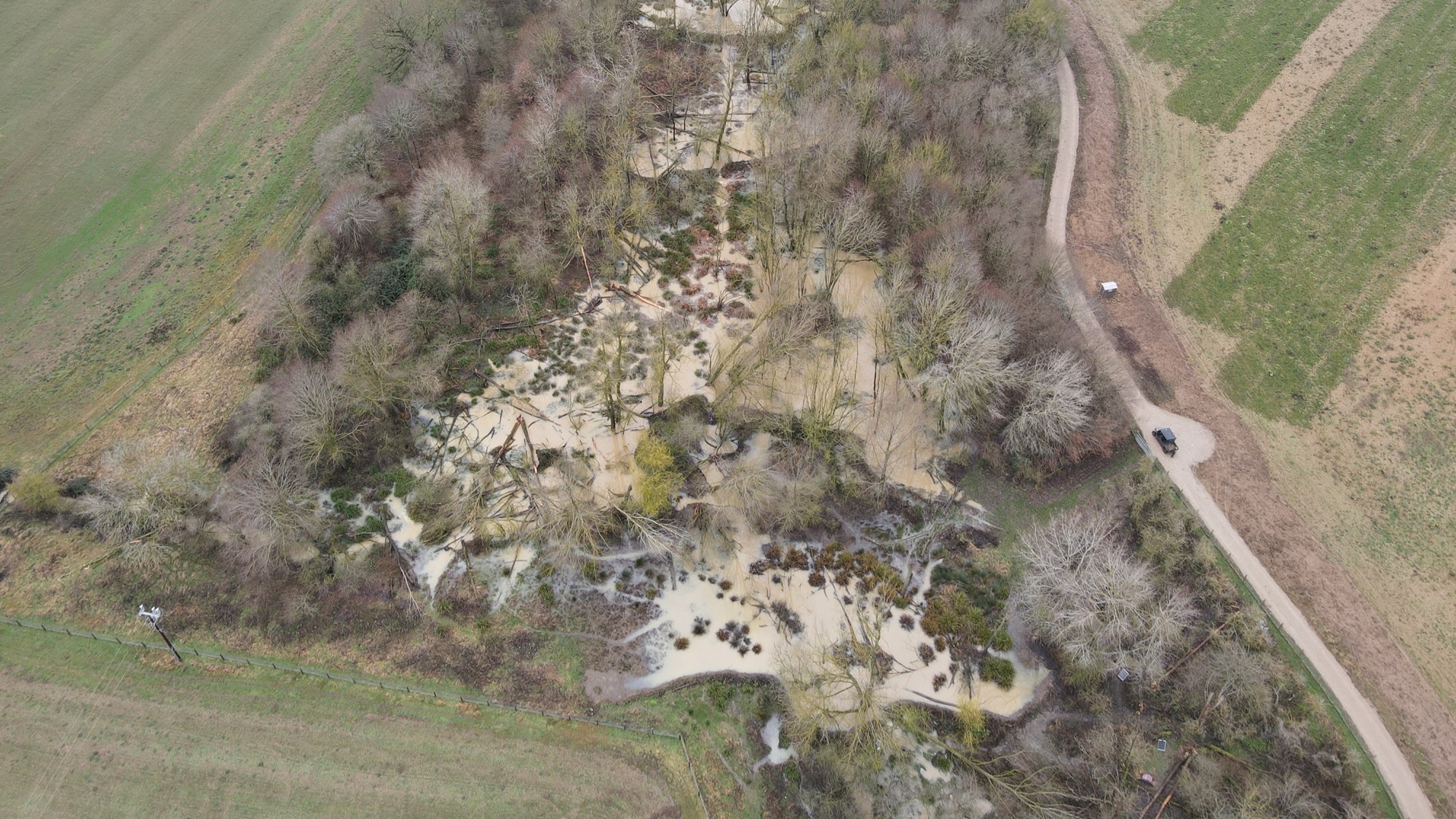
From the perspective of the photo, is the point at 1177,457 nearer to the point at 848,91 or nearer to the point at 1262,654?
the point at 1262,654

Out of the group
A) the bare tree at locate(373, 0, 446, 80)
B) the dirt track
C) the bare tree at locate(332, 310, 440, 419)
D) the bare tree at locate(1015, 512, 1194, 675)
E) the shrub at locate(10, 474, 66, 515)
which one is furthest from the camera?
the bare tree at locate(373, 0, 446, 80)

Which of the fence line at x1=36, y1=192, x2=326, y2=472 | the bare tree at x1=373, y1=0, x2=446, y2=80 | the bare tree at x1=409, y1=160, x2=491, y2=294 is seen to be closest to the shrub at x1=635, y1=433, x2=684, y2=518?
the bare tree at x1=409, y1=160, x2=491, y2=294

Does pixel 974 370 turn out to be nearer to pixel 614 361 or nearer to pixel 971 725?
pixel 971 725

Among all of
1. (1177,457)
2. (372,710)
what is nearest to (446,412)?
(372,710)

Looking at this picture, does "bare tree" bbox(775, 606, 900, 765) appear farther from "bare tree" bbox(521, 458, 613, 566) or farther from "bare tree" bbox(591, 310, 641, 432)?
"bare tree" bbox(591, 310, 641, 432)

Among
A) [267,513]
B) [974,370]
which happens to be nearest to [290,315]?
[267,513]
